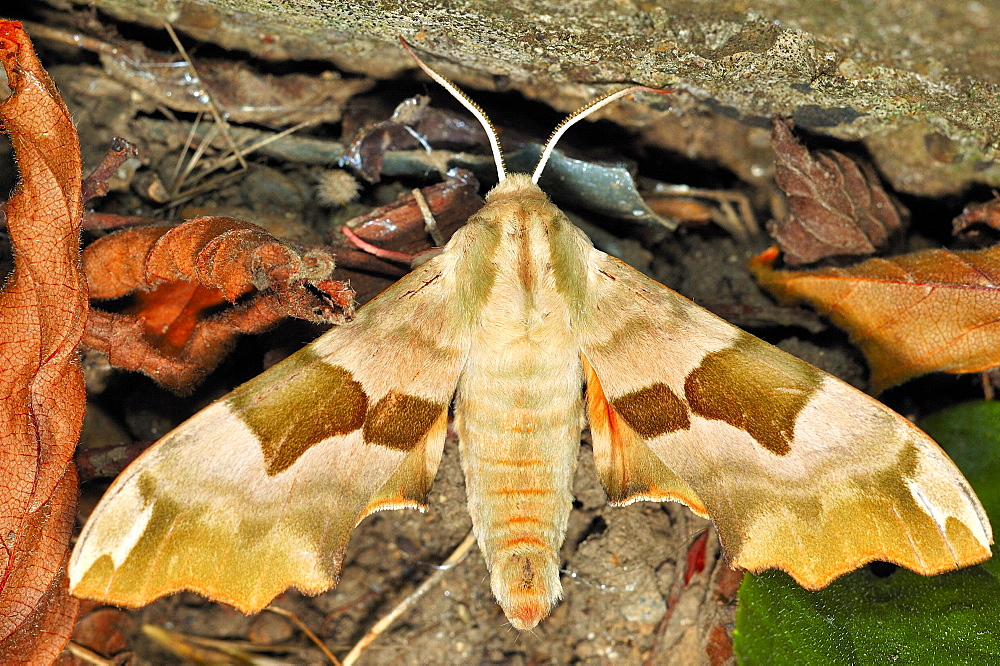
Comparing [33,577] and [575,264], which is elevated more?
[575,264]

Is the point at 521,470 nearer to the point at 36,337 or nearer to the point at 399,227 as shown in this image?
the point at 399,227

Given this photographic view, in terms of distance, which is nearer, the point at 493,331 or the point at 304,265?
the point at 304,265

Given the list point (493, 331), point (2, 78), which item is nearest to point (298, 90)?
point (2, 78)

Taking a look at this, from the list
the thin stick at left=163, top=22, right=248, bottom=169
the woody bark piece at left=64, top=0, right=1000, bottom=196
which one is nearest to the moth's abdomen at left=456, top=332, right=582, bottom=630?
the woody bark piece at left=64, top=0, right=1000, bottom=196

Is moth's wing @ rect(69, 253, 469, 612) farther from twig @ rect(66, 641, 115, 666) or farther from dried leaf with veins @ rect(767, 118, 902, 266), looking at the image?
dried leaf with veins @ rect(767, 118, 902, 266)

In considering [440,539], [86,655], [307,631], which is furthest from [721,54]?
[86,655]

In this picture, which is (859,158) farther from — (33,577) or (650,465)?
(33,577)

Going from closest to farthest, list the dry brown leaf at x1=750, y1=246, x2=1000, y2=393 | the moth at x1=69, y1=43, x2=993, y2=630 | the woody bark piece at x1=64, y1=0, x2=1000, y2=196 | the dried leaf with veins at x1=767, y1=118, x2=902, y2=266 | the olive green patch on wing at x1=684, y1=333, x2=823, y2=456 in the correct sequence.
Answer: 1. the woody bark piece at x1=64, y1=0, x2=1000, y2=196
2. the moth at x1=69, y1=43, x2=993, y2=630
3. the olive green patch on wing at x1=684, y1=333, x2=823, y2=456
4. the dry brown leaf at x1=750, y1=246, x2=1000, y2=393
5. the dried leaf with veins at x1=767, y1=118, x2=902, y2=266
